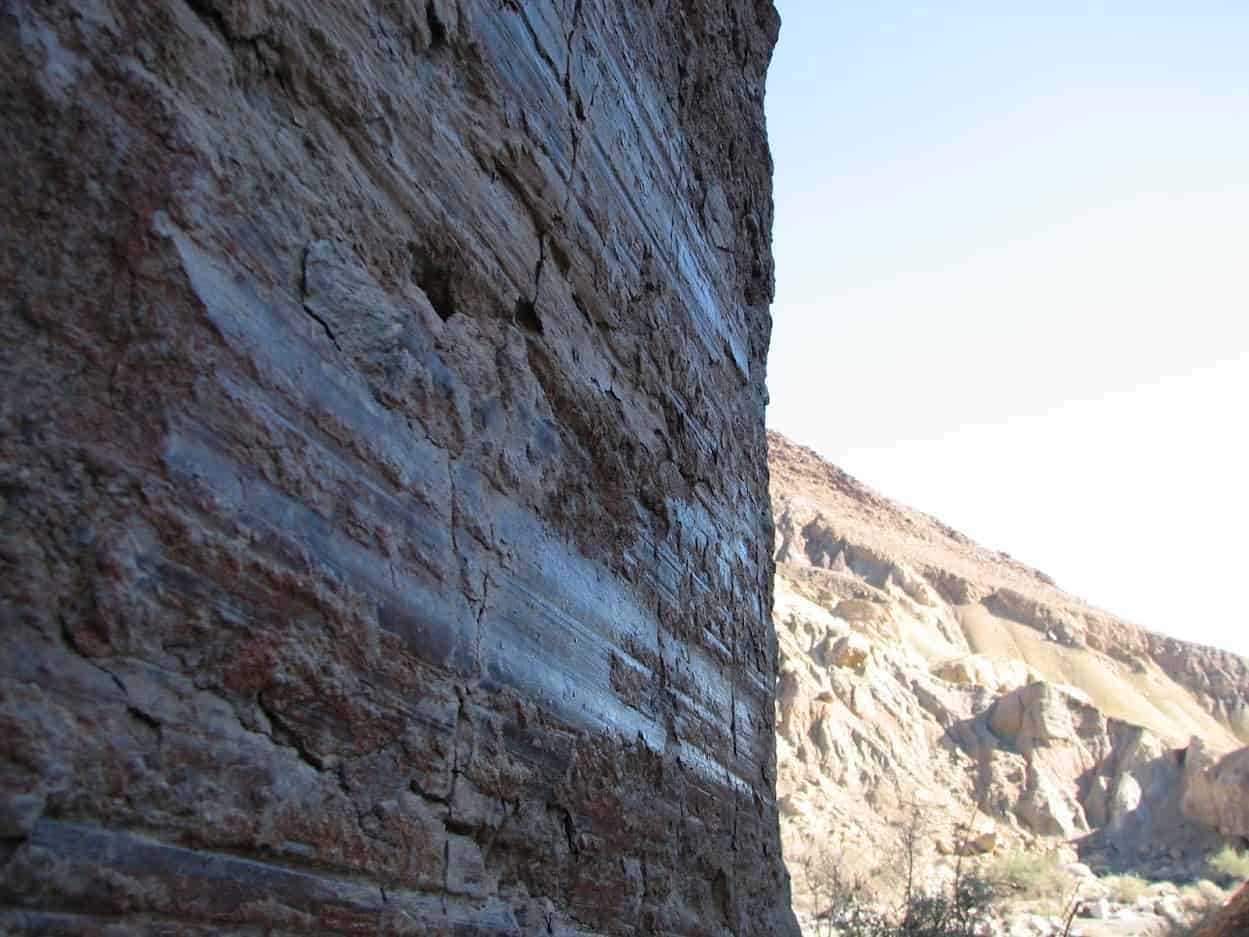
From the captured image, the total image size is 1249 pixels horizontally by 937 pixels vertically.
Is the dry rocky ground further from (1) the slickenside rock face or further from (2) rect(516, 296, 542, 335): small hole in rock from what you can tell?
(2) rect(516, 296, 542, 335): small hole in rock

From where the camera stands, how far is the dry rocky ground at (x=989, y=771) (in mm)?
20703

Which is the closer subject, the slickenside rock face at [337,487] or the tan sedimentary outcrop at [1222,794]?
the slickenside rock face at [337,487]

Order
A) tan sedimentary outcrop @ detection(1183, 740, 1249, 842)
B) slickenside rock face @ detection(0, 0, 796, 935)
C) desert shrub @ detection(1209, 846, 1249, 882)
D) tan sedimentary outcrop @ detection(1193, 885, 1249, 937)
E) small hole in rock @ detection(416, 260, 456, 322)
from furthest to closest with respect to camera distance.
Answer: tan sedimentary outcrop @ detection(1183, 740, 1249, 842), desert shrub @ detection(1209, 846, 1249, 882), tan sedimentary outcrop @ detection(1193, 885, 1249, 937), small hole in rock @ detection(416, 260, 456, 322), slickenside rock face @ detection(0, 0, 796, 935)

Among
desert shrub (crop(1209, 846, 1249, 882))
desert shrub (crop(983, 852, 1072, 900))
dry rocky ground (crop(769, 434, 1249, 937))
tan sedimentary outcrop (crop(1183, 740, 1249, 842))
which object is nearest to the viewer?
desert shrub (crop(983, 852, 1072, 900))

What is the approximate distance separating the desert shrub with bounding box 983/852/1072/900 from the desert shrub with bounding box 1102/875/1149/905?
53.0 inches

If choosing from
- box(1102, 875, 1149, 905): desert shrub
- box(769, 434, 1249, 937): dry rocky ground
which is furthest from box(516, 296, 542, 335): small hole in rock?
box(1102, 875, 1149, 905): desert shrub

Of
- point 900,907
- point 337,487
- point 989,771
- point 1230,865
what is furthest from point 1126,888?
point 337,487

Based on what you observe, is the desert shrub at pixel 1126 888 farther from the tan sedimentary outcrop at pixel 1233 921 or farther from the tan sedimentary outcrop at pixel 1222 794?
the tan sedimentary outcrop at pixel 1233 921

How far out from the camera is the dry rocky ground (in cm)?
2070

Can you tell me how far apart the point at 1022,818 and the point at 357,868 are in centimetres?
2927

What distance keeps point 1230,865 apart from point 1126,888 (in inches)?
142

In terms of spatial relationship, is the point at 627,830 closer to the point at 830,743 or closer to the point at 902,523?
the point at 830,743

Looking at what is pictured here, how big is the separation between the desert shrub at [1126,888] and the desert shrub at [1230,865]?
191 cm

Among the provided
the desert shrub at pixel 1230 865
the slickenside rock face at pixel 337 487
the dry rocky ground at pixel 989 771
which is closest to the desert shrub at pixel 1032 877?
the dry rocky ground at pixel 989 771
